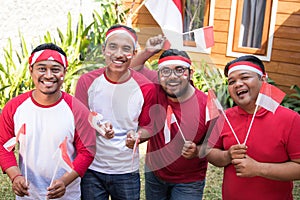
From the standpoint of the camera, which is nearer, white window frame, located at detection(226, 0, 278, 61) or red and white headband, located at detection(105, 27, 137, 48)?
red and white headband, located at detection(105, 27, 137, 48)

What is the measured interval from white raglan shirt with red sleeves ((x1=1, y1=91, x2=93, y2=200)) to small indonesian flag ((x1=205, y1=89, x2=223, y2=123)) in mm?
667

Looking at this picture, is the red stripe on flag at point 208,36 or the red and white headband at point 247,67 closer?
the red and white headband at point 247,67

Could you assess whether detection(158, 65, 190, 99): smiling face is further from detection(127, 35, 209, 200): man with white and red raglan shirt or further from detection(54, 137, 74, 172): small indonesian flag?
detection(54, 137, 74, 172): small indonesian flag

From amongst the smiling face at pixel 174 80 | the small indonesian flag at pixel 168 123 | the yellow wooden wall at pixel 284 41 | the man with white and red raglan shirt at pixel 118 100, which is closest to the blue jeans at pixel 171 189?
the man with white and red raglan shirt at pixel 118 100

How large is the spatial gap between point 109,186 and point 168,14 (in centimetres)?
102

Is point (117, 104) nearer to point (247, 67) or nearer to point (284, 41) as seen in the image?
point (247, 67)

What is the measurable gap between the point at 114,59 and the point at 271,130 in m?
0.84

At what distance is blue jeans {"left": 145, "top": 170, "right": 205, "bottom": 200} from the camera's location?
7.22 ft

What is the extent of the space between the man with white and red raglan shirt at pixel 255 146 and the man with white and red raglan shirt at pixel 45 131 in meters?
0.70

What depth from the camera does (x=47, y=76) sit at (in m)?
1.94

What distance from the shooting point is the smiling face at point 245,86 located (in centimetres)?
187

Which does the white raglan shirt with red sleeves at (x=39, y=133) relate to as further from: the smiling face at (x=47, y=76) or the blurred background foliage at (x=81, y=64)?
the blurred background foliage at (x=81, y=64)

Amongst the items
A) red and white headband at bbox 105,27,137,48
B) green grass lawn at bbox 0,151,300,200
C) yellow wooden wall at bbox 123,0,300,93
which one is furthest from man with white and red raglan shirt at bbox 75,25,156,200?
yellow wooden wall at bbox 123,0,300,93

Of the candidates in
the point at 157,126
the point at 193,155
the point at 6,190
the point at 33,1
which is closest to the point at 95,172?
the point at 157,126
